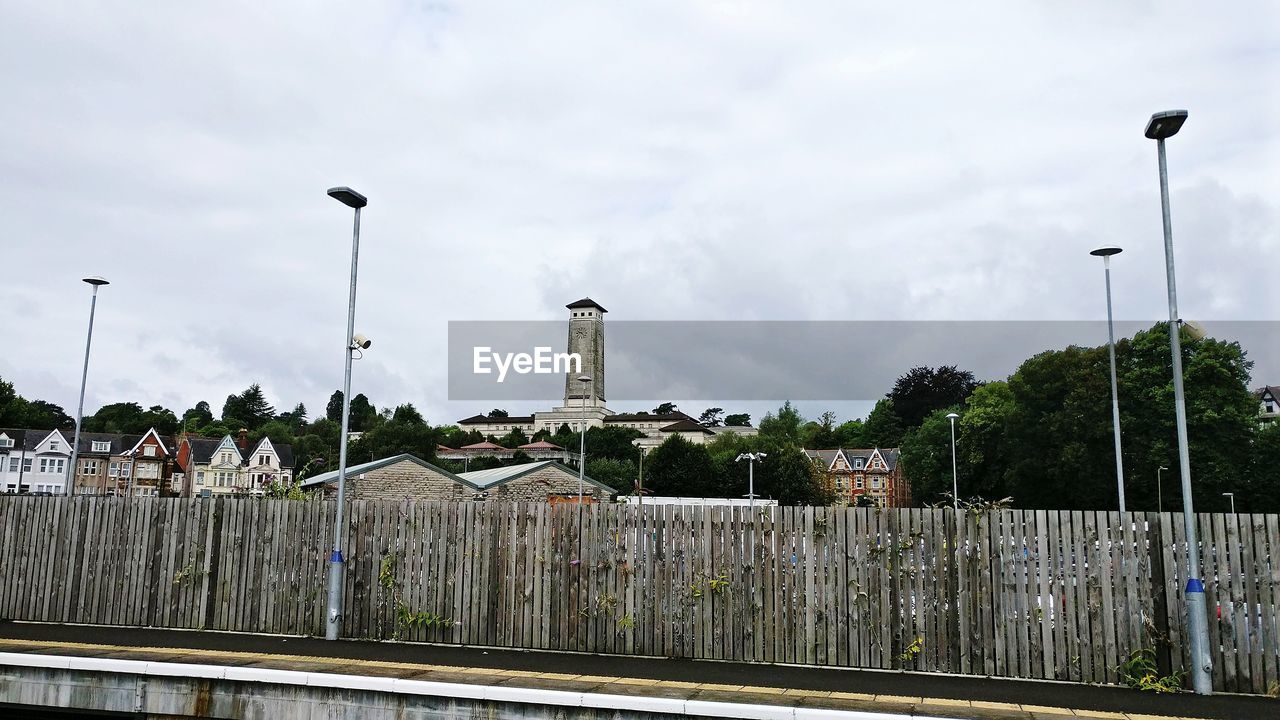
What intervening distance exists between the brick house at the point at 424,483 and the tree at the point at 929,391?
60579 millimetres

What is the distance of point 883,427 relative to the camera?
106 m

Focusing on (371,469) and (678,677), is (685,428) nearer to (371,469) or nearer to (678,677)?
(371,469)

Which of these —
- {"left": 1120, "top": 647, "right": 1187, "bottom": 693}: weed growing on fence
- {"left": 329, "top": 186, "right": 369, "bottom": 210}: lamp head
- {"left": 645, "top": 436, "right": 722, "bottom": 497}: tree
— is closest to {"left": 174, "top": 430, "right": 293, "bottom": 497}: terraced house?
{"left": 645, "top": 436, "right": 722, "bottom": 497}: tree

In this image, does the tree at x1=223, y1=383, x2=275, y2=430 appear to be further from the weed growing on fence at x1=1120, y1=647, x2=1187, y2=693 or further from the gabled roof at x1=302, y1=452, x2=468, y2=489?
the weed growing on fence at x1=1120, y1=647, x2=1187, y2=693

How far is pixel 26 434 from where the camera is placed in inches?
2842

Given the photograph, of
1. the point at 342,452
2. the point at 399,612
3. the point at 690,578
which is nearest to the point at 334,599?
the point at 399,612

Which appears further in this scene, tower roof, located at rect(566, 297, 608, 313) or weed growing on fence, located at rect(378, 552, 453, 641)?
tower roof, located at rect(566, 297, 608, 313)

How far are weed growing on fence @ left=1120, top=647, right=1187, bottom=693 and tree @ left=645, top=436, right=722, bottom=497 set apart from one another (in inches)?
2596

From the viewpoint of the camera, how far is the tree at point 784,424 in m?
125

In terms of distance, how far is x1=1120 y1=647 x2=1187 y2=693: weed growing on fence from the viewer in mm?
8672

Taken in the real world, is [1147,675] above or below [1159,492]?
below

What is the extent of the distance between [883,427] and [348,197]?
329 ft

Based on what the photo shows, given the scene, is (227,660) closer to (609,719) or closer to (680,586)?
(609,719)

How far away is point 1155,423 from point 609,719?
1714 inches
